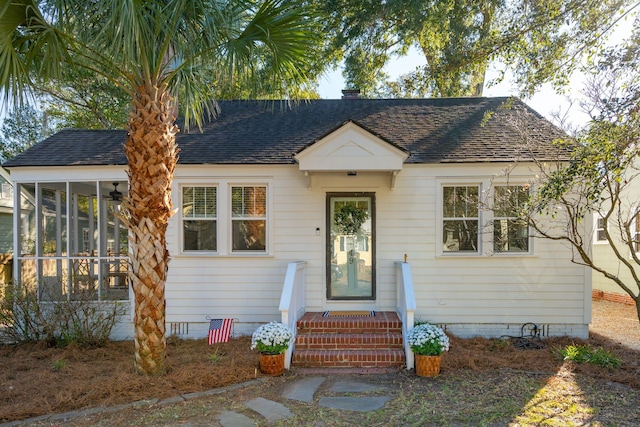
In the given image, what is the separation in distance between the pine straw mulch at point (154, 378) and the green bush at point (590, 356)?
0.40 ft

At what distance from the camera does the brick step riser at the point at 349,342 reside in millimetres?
7031

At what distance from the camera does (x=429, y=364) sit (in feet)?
20.2

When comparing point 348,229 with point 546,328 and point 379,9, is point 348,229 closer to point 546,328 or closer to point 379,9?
point 546,328

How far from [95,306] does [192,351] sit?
2264 mm

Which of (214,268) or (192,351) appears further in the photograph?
(214,268)

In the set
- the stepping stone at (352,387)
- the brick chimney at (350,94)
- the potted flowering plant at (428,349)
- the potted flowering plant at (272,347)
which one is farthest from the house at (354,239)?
the brick chimney at (350,94)

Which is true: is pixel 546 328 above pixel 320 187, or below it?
below

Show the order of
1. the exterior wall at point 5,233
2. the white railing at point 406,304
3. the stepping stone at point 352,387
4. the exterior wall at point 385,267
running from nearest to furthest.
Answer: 1. the stepping stone at point 352,387
2. the white railing at point 406,304
3. the exterior wall at point 385,267
4. the exterior wall at point 5,233

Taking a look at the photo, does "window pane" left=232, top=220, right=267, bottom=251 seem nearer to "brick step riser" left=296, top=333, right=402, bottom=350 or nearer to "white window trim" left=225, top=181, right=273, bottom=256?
"white window trim" left=225, top=181, right=273, bottom=256

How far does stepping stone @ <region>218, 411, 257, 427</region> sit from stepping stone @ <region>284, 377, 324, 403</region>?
0.80 m

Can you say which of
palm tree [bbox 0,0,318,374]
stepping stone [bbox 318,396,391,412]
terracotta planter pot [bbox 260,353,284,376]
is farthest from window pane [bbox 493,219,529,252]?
palm tree [bbox 0,0,318,374]

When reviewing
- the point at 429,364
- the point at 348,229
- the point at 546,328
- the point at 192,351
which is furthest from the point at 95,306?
the point at 546,328

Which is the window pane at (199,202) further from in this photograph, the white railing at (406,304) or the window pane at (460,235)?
the window pane at (460,235)

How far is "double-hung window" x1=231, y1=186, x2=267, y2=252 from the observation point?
8523 millimetres
